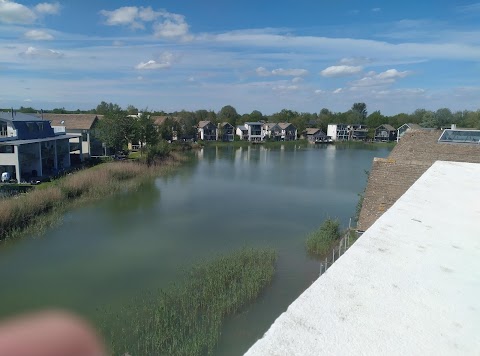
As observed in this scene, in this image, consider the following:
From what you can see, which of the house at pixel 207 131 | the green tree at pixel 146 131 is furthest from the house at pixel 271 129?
the green tree at pixel 146 131

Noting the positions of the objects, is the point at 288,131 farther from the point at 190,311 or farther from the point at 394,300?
the point at 394,300

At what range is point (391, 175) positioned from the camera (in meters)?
8.19

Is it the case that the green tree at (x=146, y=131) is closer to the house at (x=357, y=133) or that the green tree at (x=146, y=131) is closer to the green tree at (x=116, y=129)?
the green tree at (x=116, y=129)

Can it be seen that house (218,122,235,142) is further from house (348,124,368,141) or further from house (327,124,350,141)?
house (348,124,368,141)

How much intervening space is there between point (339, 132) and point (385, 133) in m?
8.98

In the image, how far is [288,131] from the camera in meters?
70.4

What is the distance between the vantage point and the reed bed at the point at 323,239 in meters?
12.2

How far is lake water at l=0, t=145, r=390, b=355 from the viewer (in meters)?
8.78

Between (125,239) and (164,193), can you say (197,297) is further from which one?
(164,193)

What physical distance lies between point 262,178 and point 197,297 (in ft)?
63.8

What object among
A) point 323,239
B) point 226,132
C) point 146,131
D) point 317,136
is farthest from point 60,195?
point 317,136

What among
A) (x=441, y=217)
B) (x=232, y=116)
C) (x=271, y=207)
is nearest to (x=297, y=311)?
(x=441, y=217)


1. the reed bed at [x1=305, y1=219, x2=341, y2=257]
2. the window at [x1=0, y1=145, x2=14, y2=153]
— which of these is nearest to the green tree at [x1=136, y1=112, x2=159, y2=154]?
the window at [x1=0, y1=145, x2=14, y2=153]

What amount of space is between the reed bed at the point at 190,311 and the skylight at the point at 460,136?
6079 millimetres
